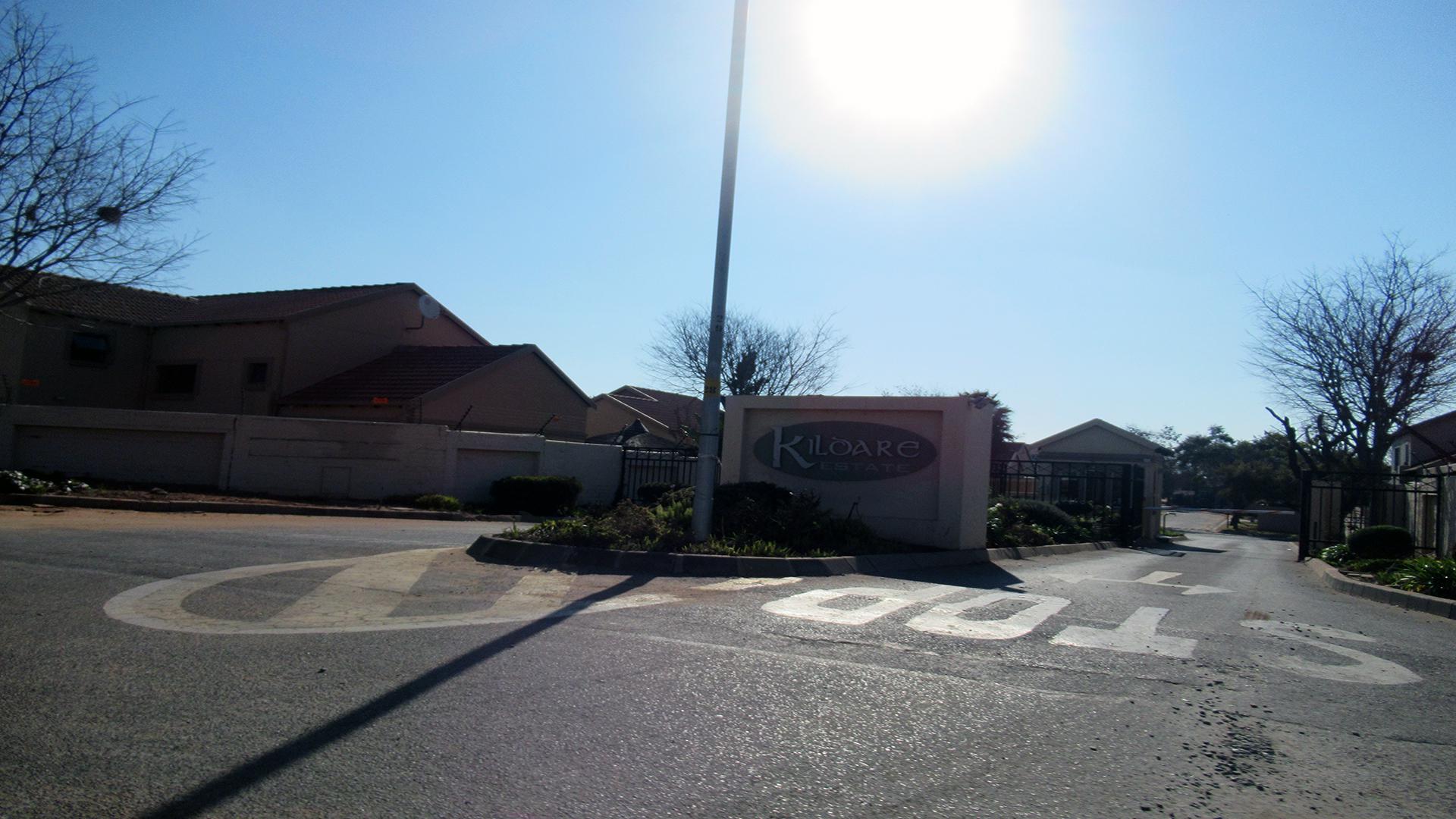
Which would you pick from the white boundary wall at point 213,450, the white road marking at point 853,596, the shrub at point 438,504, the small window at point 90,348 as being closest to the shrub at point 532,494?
the shrub at point 438,504

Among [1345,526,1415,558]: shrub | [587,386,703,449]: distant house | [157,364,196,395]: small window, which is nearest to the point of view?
[1345,526,1415,558]: shrub

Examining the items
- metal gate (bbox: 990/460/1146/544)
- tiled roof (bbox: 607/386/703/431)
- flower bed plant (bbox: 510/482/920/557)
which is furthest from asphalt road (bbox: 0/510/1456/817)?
tiled roof (bbox: 607/386/703/431)

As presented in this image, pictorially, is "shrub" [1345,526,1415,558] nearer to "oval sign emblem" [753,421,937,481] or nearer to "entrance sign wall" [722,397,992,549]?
"entrance sign wall" [722,397,992,549]

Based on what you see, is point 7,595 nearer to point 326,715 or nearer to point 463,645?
point 463,645

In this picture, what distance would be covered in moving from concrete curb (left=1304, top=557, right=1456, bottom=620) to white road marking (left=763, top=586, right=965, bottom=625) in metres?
5.58

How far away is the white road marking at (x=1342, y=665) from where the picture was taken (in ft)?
22.5

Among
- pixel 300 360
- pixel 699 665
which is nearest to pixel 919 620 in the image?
pixel 699 665

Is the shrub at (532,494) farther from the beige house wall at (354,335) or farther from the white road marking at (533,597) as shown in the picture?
the white road marking at (533,597)

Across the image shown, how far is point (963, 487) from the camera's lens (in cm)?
1530

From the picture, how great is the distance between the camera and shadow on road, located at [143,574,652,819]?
3912 millimetres

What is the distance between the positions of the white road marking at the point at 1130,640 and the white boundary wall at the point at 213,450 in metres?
16.9

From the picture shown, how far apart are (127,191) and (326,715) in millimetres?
18338

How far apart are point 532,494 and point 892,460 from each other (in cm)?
1022

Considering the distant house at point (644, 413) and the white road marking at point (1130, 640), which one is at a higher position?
the distant house at point (644, 413)
